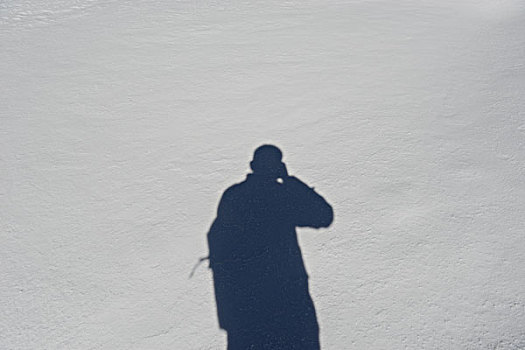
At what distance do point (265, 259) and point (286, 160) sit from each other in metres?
1.40

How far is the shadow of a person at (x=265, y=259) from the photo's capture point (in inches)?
117

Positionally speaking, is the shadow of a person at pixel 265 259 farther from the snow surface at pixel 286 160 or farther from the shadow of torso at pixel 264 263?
the snow surface at pixel 286 160

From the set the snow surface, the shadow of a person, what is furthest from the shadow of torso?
the snow surface

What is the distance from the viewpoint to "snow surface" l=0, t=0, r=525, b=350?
10.1 ft

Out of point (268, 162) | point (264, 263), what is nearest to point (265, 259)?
point (264, 263)

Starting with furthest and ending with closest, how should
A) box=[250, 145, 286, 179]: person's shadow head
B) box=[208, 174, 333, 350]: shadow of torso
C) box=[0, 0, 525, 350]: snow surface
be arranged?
box=[250, 145, 286, 179]: person's shadow head
box=[0, 0, 525, 350]: snow surface
box=[208, 174, 333, 350]: shadow of torso

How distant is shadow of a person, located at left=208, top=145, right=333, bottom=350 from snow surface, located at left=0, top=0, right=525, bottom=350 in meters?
0.12

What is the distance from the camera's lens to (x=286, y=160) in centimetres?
453

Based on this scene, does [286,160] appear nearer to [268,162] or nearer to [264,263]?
[268,162]

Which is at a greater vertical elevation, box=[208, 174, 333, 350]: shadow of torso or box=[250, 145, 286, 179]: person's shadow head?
box=[250, 145, 286, 179]: person's shadow head

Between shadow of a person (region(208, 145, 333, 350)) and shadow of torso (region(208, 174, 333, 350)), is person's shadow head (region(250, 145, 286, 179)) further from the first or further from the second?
shadow of torso (region(208, 174, 333, 350))

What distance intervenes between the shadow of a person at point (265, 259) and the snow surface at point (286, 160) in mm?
116

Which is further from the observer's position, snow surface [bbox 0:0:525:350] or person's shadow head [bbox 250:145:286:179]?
person's shadow head [bbox 250:145:286:179]

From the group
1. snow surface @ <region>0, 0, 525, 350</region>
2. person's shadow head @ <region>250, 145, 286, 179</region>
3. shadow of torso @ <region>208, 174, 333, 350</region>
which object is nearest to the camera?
shadow of torso @ <region>208, 174, 333, 350</region>
